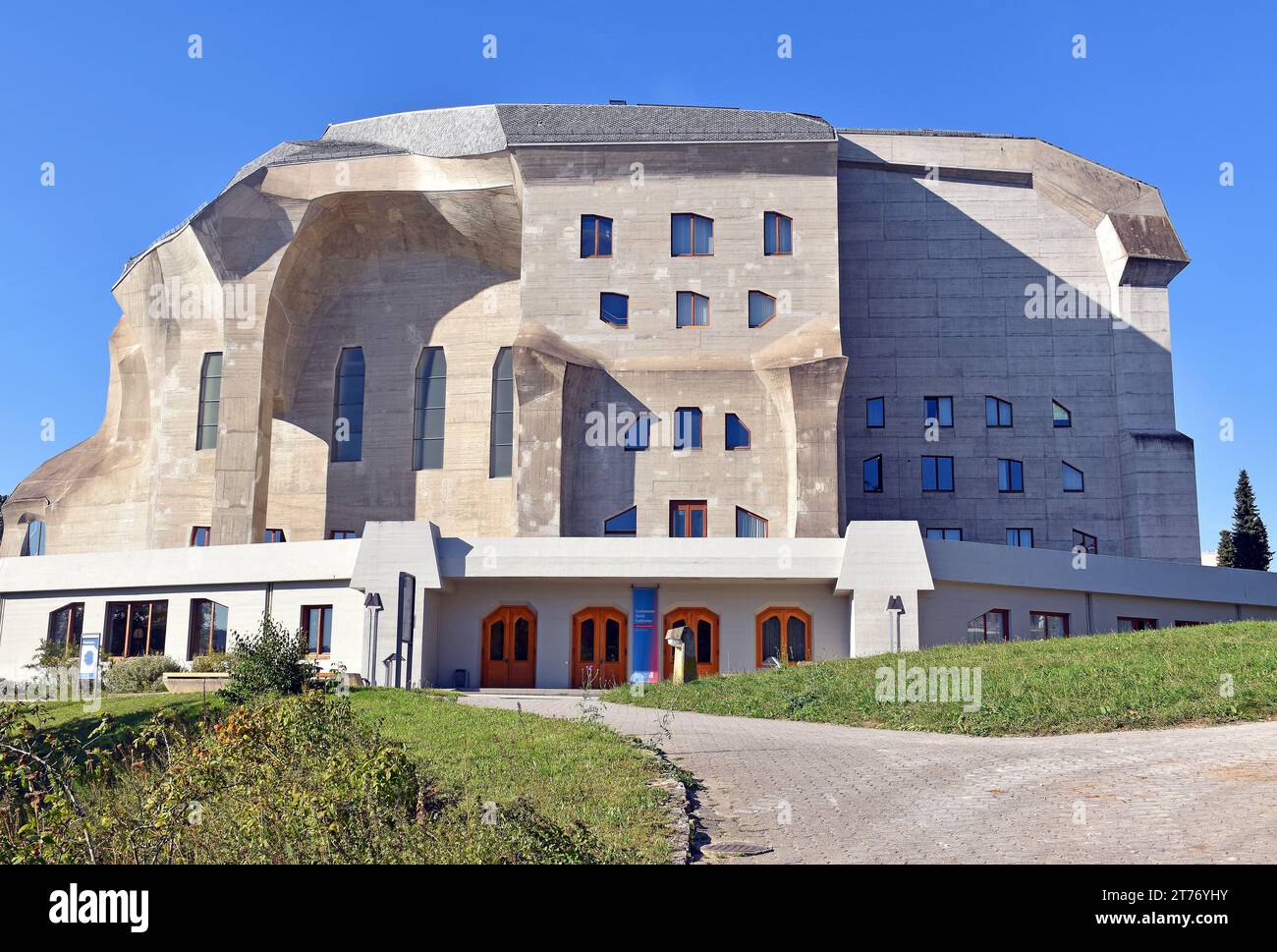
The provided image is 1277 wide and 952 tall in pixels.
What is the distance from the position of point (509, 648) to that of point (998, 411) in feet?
61.8

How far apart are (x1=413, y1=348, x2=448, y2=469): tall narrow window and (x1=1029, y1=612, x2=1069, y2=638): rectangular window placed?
20.0m

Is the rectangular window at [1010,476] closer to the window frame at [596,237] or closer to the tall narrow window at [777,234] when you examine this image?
the tall narrow window at [777,234]

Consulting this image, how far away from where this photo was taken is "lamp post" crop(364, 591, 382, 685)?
27.7 m

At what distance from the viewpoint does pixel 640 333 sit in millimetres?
34875

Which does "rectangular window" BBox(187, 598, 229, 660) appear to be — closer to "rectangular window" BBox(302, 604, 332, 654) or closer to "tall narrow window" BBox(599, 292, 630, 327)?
"rectangular window" BBox(302, 604, 332, 654)

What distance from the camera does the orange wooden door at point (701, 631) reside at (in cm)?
3009

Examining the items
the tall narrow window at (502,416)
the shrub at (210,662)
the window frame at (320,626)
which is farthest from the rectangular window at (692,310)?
the shrub at (210,662)

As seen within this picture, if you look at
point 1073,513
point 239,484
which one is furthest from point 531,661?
point 1073,513

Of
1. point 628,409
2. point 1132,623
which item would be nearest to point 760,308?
point 628,409

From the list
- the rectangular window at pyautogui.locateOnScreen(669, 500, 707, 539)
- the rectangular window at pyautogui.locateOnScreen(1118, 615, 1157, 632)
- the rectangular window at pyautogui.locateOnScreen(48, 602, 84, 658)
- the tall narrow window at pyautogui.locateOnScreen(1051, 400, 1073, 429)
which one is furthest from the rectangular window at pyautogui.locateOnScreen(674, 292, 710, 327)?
the rectangular window at pyautogui.locateOnScreen(48, 602, 84, 658)

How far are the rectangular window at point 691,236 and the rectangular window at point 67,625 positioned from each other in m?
20.6

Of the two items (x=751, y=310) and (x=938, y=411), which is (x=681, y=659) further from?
(x=938, y=411)

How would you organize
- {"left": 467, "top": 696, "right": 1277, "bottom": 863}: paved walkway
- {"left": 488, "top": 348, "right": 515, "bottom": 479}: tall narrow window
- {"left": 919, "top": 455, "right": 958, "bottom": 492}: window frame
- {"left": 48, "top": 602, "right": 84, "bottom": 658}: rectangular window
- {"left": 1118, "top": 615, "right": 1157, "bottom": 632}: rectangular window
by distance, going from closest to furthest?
{"left": 467, "top": 696, "right": 1277, "bottom": 863}: paved walkway, {"left": 1118, "top": 615, "right": 1157, "bottom": 632}: rectangular window, {"left": 48, "top": 602, "right": 84, "bottom": 658}: rectangular window, {"left": 919, "top": 455, "right": 958, "bottom": 492}: window frame, {"left": 488, "top": 348, "right": 515, "bottom": 479}: tall narrow window
